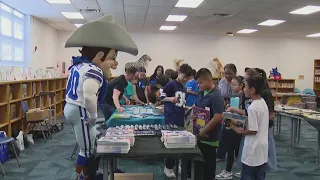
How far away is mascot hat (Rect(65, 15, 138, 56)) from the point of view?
2072 mm

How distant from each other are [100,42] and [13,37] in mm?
6634

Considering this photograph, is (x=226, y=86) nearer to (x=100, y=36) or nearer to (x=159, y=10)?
(x=100, y=36)

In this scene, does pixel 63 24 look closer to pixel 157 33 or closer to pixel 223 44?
pixel 157 33

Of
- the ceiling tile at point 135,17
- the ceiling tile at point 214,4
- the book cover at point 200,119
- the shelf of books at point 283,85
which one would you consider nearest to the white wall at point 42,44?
the ceiling tile at point 135,17

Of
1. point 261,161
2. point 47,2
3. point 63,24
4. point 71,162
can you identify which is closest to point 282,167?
point 261,161

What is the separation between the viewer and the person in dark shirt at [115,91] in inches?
157

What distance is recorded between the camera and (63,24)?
9734mm

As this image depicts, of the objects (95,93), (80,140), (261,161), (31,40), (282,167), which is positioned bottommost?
(282,167)

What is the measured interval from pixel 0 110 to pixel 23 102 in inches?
26.8

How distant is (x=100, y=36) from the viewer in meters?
2.08

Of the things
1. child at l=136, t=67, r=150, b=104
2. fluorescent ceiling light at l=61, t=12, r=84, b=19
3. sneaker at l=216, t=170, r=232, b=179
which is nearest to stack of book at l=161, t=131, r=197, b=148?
sneaker at l=216, t=170, r=232, b=179

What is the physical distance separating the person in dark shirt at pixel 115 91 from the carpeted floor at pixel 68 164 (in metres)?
0.88

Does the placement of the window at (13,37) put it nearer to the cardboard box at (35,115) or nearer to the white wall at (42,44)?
the white wall at (42,44)

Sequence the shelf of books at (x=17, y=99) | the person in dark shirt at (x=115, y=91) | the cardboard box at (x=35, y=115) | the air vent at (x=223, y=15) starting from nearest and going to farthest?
1. the person in dark shirt at (x=115, y=91)
2. the shelf of books at (x=17, y=99)
3. the cardboard box at (x=35, y=115)
4. the air vent at (x=223, y=15)
